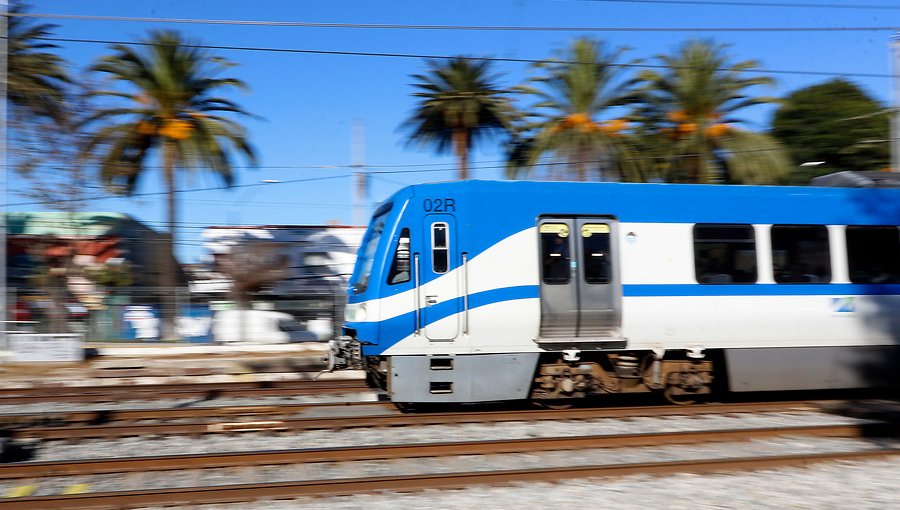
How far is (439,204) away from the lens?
10.7 m

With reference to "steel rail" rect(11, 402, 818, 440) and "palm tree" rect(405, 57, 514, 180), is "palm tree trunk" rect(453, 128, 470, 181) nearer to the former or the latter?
"palm tree" rect(405, 57, 514, 180)

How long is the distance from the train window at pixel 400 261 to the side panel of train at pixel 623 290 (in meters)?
Result: 0.02

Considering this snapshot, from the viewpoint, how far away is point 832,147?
4419 cm

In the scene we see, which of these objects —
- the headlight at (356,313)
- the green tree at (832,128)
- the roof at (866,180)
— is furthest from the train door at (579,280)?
the green tree at (832,128)

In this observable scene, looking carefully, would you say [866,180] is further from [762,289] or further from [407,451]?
[407,451]

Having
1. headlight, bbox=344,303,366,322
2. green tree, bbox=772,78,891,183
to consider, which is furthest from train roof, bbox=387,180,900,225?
green tree, bbox=772,78,891,183

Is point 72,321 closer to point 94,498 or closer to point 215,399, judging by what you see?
point 215,399

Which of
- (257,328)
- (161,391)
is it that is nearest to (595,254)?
(161,391)

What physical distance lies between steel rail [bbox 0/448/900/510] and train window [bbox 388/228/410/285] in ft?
11.7

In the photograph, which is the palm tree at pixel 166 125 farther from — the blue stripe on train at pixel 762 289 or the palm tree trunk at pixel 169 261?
the blue stripe on train at pixel 762 289

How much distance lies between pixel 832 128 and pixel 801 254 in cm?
3863

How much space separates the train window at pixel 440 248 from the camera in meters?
10.6

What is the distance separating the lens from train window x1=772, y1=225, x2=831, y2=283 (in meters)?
11.6

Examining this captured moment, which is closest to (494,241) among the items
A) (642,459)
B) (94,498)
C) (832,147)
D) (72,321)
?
(642,459)
